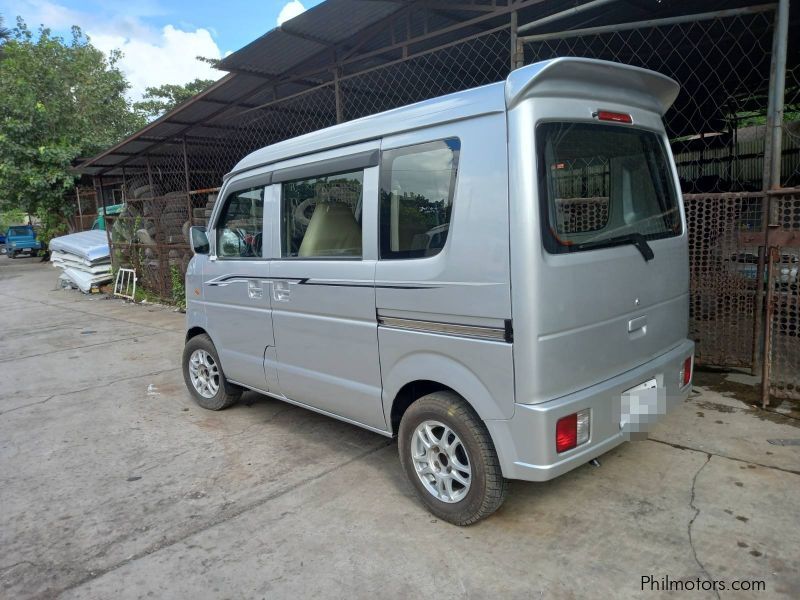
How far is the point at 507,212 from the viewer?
2469 mm

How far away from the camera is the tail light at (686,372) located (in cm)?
325

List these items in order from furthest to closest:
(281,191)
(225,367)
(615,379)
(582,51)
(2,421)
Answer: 1. (582,51)
2. (2,421)
3. (225,367)
4. (281,191)
5. (615,379)

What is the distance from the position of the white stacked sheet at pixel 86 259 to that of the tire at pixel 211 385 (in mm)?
9662

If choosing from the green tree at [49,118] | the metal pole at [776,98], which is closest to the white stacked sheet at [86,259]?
the green tree at [49,118]

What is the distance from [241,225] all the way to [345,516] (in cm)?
238

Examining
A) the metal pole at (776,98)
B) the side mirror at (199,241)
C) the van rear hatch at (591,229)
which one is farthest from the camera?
the side mirror at (199,241)

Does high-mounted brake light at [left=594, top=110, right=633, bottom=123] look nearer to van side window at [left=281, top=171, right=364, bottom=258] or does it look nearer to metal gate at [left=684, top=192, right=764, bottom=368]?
van side window at [left=281, top=171, right=364, bottom=258]

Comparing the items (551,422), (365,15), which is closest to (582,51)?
(365,15)

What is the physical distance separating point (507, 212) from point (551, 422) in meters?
0.95

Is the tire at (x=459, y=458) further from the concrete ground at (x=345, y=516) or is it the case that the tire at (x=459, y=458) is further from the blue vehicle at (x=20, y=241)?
the blue vehicle at (x=20, y=241)

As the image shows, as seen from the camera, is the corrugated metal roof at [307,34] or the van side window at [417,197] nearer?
the van side window at [417,197]

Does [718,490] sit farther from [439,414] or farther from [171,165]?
[171,165]

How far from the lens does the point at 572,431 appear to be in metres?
2.54

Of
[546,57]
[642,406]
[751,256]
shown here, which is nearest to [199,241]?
[642,406]
